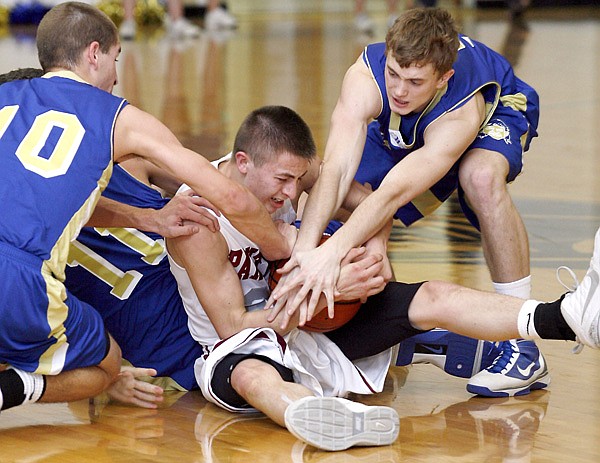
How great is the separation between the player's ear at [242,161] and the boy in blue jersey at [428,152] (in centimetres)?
26

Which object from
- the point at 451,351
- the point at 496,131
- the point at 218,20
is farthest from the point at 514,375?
the point at 218,20

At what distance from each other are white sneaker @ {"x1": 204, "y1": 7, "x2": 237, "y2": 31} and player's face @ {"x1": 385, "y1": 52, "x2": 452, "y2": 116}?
491 inches

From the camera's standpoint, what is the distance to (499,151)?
361 cm

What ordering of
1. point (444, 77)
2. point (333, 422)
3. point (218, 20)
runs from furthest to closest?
point (218, 20)
point (444, 77)
point (333, 422)

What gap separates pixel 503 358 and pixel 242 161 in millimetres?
988

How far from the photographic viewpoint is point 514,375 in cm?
333

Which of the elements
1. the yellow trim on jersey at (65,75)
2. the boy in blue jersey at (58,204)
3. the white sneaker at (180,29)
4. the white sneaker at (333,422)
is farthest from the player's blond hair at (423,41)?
the white sneaker at (180,29)

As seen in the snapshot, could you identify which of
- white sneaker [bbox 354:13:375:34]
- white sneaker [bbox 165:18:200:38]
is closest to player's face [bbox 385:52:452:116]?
white sneaker [bbox 165:18:200:38]

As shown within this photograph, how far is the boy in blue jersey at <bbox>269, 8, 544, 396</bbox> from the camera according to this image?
A: 10.9ft

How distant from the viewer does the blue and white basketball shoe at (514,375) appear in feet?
10.9

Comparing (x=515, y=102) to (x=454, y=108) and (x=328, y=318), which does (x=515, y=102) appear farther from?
(x=328, y=318)

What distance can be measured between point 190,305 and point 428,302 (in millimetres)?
706

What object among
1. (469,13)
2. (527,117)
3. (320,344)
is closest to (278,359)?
(320,344)

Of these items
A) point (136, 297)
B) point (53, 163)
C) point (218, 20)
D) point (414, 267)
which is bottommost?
point (218, 20)
